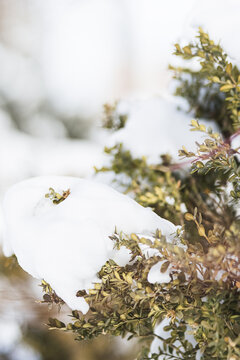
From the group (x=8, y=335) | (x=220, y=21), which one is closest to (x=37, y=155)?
(x=8, y=335)

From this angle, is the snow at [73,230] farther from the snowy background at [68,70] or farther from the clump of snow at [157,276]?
the snowy background at [68,70]

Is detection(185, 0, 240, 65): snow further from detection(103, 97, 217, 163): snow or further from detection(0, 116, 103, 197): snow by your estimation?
detection(0, 116, 103, 197): snow

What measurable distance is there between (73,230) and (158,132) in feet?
2.27

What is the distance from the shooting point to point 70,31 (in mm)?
4043

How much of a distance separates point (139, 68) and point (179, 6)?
929mm

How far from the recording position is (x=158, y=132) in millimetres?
1207

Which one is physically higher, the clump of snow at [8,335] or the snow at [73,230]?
the snow at [73,230]

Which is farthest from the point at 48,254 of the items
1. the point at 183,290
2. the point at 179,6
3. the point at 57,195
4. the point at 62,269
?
the point at 179,6

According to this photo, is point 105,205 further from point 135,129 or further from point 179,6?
point 179,6

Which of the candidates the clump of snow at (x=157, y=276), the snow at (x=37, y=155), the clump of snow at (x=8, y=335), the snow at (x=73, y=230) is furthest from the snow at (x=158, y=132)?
the snow at (x=37, y=155)

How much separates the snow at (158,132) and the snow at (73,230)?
0.51 meters

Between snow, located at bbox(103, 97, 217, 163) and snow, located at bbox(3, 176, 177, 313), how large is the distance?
20.1 inches

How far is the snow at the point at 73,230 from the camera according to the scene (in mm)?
607

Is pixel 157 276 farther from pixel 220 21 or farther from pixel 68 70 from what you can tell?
pixel 68 70
